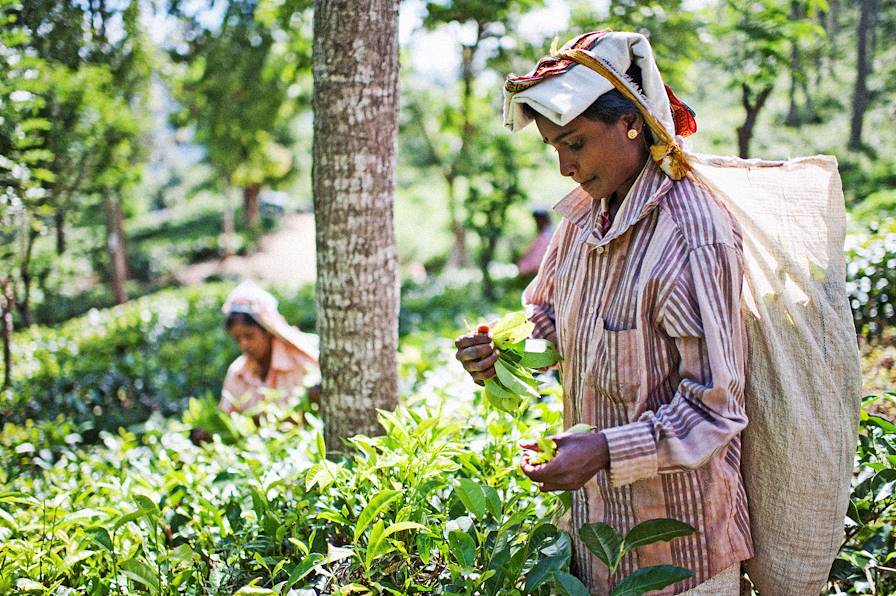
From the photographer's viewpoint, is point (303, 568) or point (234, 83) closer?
point (303, 568)

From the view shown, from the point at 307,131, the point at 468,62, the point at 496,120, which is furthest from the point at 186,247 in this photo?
the point at 468,62

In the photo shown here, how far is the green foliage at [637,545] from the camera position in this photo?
141 centimetres

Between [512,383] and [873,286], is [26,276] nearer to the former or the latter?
[512,383]

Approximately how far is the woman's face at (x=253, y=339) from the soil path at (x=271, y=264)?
13440 mm

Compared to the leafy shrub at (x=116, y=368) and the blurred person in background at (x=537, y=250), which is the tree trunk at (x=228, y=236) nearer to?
the leafy shrub at (x=116, y=368)

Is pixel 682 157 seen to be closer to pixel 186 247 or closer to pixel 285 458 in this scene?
pixel 285 458

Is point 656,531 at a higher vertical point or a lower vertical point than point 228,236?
higher

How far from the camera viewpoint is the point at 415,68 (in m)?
11.2

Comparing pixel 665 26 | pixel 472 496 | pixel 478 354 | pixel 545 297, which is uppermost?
pixel 665 26

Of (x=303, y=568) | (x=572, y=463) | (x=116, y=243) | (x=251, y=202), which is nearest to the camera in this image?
(x=572, y=463)

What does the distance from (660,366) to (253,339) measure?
9.58 feet

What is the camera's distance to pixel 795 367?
4.97ft

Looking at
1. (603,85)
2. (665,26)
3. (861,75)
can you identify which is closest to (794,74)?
(665,26)

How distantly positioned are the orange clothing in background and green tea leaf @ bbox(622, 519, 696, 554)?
269 cm
